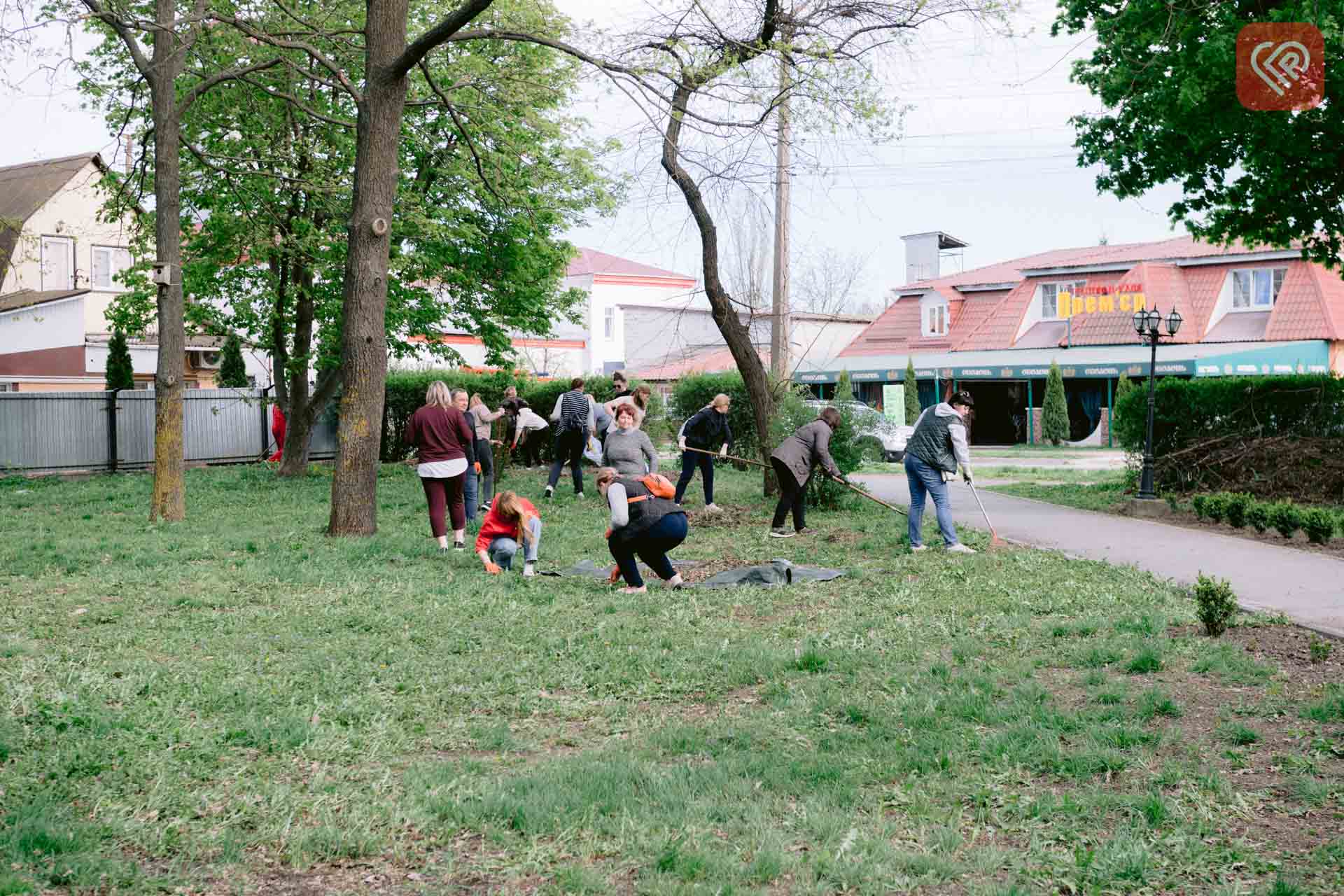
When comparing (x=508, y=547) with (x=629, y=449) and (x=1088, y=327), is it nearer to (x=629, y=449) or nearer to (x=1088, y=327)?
(x=629, y=449)

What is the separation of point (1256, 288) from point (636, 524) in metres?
31.2

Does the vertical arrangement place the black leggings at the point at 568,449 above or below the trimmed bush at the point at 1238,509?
above

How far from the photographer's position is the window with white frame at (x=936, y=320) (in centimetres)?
4159

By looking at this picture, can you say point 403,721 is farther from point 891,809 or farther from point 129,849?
point 891,809

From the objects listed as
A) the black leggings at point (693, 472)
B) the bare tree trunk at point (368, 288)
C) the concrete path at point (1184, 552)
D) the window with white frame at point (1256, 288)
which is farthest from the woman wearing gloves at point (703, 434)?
the window with white frame at point (1256, 288)

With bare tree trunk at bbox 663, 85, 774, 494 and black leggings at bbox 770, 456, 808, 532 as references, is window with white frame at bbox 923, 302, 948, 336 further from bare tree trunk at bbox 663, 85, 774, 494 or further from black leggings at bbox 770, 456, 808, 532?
black leggings at bbox 770, 456, 808, 532

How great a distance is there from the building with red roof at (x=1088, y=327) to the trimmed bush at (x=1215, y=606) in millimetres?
24010

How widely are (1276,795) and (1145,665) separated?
1893mm

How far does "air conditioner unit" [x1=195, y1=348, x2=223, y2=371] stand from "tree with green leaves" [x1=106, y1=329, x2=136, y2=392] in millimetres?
8726

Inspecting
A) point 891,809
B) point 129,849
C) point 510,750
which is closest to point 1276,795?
point 891,809

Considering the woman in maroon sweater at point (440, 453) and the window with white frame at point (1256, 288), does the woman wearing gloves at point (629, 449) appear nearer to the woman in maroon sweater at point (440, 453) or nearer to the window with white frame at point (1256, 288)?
the woman in maroon sweater at point (440, 453)

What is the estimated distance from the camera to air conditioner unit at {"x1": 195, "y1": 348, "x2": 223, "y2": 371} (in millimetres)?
37719

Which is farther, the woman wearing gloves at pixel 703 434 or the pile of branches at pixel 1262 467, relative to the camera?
the pile of branches at pixel 1262 467

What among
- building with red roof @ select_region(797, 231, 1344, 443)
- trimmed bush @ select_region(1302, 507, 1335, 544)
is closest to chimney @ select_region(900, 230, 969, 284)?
building with red roof @ select_region(797, 231, 1344, 443)
